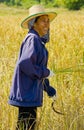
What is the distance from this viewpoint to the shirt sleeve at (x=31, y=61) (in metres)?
2.28

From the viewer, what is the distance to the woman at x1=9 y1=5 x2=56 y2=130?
2.30 metres

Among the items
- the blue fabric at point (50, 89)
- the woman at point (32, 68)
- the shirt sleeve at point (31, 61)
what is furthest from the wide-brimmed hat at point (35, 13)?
the blue fabric at point (50, 89)

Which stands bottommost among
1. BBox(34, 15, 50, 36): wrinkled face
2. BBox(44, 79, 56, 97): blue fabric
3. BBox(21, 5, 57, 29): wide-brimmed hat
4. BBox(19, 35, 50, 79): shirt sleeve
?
BBox(44, 79, 56, 97): blue fabric

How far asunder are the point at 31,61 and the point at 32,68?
4 cm

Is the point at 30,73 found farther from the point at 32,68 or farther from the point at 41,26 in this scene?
the point at 41,26

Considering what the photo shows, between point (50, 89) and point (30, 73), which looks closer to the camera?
point (30, 73)

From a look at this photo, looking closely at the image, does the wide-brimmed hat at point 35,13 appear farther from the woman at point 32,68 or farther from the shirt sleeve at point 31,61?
the shirt sleeve at point 31,61

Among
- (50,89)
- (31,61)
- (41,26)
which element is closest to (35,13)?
(41,26)

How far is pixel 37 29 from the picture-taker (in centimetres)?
240

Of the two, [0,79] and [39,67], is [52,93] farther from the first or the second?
[0,79]

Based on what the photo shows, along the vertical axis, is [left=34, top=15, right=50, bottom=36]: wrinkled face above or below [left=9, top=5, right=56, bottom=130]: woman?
above

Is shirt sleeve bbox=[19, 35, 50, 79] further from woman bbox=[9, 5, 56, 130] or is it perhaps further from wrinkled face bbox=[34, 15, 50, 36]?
wrinkled face bbox=[34, 15, 50, 36]

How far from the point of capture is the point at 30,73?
2.31 m

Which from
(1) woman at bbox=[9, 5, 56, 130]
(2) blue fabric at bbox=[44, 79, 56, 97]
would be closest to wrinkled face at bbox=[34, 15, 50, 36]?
(1) woman at bbox=[9, 5, 56, 130]
